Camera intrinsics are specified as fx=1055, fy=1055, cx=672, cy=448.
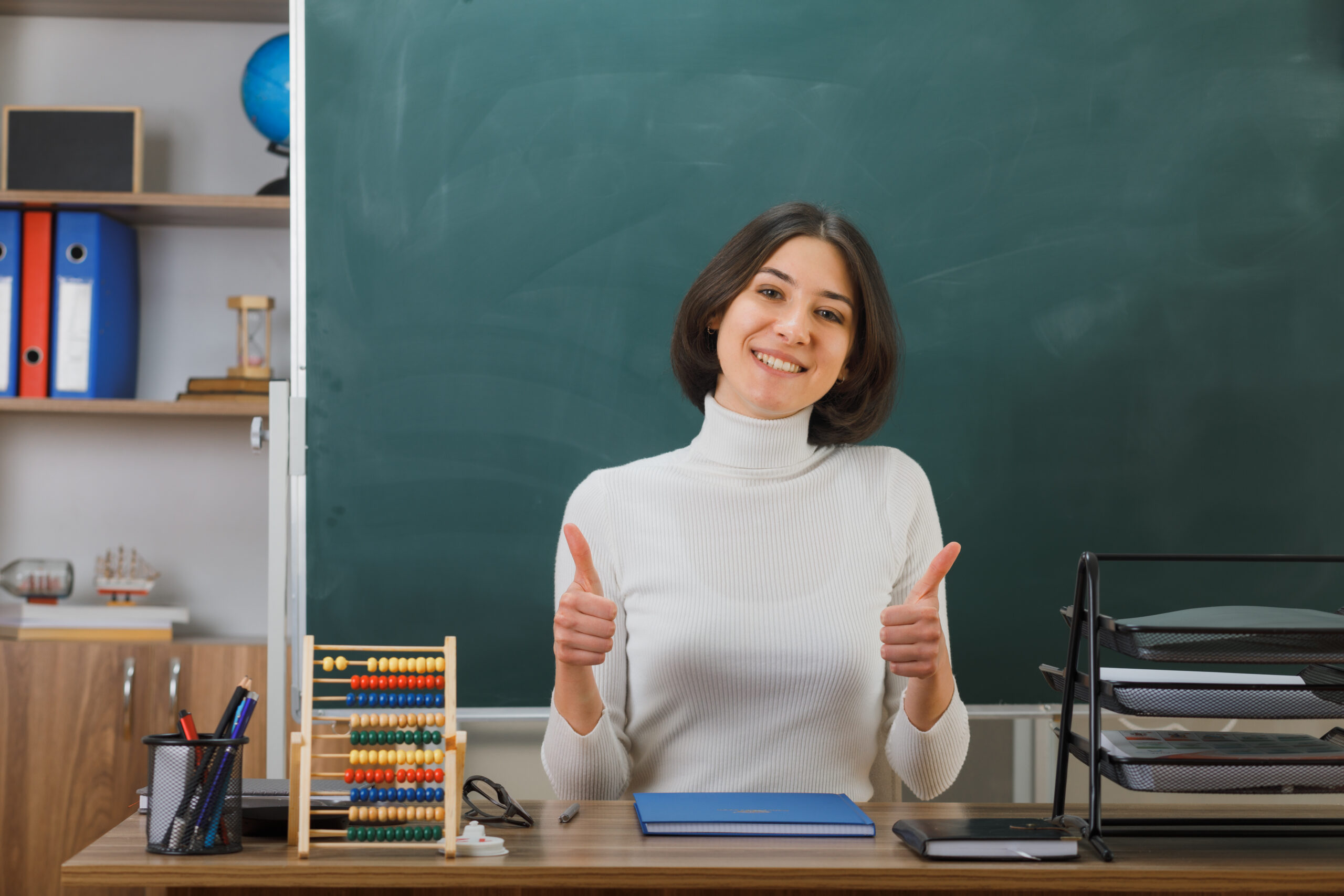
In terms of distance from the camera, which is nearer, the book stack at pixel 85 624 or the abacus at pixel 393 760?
the abacus at pixel 393 760

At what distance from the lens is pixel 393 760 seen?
112 cm

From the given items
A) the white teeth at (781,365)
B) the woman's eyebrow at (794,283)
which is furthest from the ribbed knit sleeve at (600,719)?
the woman's eyebrow at (794,283)

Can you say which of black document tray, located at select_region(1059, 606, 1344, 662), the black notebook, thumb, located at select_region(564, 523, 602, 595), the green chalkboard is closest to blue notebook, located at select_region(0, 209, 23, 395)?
the green chalkboard

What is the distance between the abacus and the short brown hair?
87cm

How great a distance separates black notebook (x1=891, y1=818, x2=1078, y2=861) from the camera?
1.08m

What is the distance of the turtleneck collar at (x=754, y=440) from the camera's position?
177cm

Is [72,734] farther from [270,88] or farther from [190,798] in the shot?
[270,88]

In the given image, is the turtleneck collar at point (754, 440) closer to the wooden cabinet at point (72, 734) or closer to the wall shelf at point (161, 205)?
the wooden cabinet at point (72, 734)

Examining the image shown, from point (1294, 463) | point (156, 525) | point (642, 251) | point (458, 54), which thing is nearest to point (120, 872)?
point (642, 251)

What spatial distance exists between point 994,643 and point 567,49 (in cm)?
148

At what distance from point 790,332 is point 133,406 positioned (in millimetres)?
1602

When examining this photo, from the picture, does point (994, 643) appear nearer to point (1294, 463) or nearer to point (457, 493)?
point (1294, 463)

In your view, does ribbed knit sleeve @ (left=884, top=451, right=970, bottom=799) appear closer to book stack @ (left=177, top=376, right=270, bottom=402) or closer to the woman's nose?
the woman's nose

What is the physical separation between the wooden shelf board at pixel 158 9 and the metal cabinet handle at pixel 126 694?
1.60m
